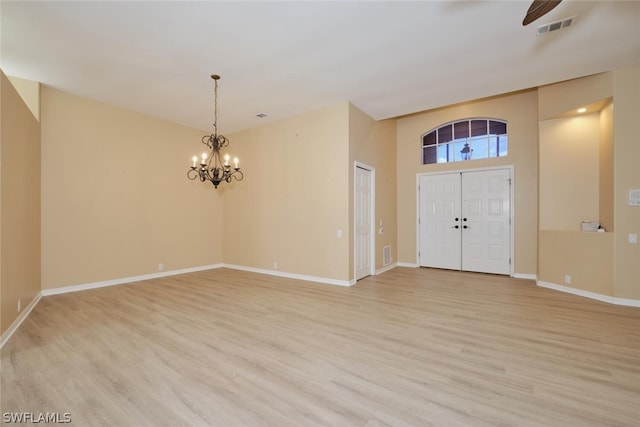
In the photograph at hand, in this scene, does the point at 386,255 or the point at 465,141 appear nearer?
the point at 465,141

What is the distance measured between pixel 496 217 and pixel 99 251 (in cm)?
798

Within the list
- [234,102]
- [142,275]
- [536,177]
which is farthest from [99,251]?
[536,177]

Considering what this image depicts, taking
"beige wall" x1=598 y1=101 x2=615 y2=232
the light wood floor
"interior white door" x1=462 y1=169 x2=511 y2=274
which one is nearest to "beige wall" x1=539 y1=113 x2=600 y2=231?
"beige wall" x1=598 y1=101 x2=615 y2=232

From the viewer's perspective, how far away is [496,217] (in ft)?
19.6

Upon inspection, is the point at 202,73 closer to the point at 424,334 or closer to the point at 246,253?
the point at 246,253

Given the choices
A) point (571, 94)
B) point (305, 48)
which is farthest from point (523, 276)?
point (305, 48)

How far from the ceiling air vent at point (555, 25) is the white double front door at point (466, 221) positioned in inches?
130

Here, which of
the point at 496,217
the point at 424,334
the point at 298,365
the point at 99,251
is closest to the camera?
the point at 298,365

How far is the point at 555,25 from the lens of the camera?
303cm

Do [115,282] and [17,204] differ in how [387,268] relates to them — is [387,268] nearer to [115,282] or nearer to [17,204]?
[115,282]

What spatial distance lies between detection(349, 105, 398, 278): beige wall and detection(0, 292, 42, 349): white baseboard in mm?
4485

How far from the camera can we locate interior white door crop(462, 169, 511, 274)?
231 inches

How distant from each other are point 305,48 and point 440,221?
499cm

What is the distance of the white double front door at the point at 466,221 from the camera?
591cm
